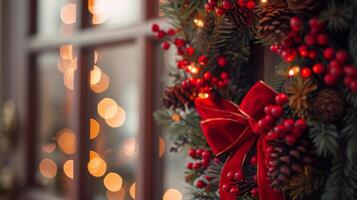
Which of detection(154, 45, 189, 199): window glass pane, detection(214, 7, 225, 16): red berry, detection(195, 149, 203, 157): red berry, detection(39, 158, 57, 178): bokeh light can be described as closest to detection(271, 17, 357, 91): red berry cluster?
detection(214, 7, 225, 16): red berry

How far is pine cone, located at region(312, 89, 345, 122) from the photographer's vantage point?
0.50 m

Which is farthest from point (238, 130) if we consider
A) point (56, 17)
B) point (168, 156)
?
point (56, 17)

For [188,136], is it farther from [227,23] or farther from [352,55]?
[352,55]

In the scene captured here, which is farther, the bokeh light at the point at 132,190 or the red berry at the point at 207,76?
the bokeh light at the point at 132,190

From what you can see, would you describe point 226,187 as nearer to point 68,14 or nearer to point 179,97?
point 179,97

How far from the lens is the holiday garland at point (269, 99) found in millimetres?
506

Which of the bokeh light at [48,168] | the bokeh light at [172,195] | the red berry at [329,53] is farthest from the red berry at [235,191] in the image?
the bokeh light at [48,168]

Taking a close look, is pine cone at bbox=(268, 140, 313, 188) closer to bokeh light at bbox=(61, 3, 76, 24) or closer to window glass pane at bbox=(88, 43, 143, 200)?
window glass pane at bbox=(88, 43, 143, 200)

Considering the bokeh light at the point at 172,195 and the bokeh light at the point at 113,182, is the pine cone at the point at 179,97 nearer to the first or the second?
the bokeh light at the point at 172,195

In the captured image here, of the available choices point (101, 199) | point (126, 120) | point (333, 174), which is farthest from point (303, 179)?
point (101, 199)

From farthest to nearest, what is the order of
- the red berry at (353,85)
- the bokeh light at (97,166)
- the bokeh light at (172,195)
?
the bokeh light at (97,166)
the bokeh light at (172,195)
the red berry at (353,85)

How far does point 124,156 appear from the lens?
109 centimetres

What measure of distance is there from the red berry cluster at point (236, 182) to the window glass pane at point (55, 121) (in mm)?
666

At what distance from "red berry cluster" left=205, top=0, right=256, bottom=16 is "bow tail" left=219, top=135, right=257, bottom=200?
173mm
